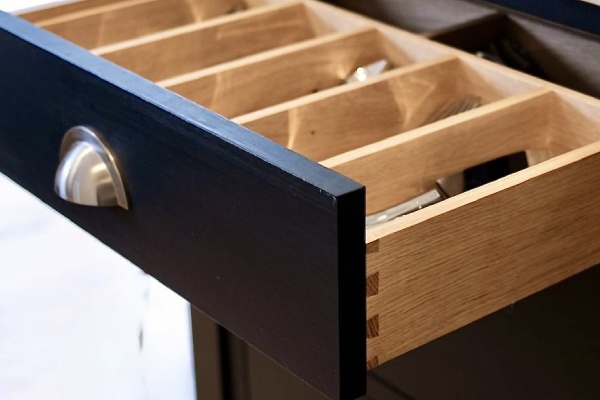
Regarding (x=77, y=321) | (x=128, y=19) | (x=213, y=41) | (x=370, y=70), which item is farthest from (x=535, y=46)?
(x=77, y=321)

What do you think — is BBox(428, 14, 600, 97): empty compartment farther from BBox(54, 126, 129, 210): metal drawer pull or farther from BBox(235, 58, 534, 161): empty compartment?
BBox(54, 126, 129, 210): metal drawer pull

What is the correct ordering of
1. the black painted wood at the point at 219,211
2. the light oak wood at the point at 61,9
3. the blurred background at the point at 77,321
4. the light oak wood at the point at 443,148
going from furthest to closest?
the blurred background at the point at 77,321, the light oak wood at the point at 61,9, the light oak wood at the point at 443,148, the black painted wood at the point at 219,211

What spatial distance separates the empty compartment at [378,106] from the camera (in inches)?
37.5

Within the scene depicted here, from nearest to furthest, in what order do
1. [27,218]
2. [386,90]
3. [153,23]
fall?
[386,90]
[153,23]
[27,218]

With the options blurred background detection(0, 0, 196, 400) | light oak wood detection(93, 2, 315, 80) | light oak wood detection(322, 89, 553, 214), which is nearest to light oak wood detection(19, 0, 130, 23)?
light oak wood detection(93, 2, 315, 80)

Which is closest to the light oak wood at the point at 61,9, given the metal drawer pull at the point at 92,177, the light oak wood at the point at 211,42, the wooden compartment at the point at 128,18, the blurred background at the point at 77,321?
the wooden compartment at the point at 128,18

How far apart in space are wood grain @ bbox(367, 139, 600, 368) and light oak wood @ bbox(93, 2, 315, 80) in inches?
19.1

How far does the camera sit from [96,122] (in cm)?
86

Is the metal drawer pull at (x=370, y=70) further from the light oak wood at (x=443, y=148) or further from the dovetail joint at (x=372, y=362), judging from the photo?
the dovetail joint at (x=372, y=362)

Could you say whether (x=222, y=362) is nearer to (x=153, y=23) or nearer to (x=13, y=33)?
(x=153, y=23)

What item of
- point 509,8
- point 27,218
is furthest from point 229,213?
point 27,218

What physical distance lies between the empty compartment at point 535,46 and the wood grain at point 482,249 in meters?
0.22

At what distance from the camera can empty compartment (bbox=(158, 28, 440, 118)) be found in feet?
3.37

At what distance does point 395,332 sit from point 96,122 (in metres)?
0.31
